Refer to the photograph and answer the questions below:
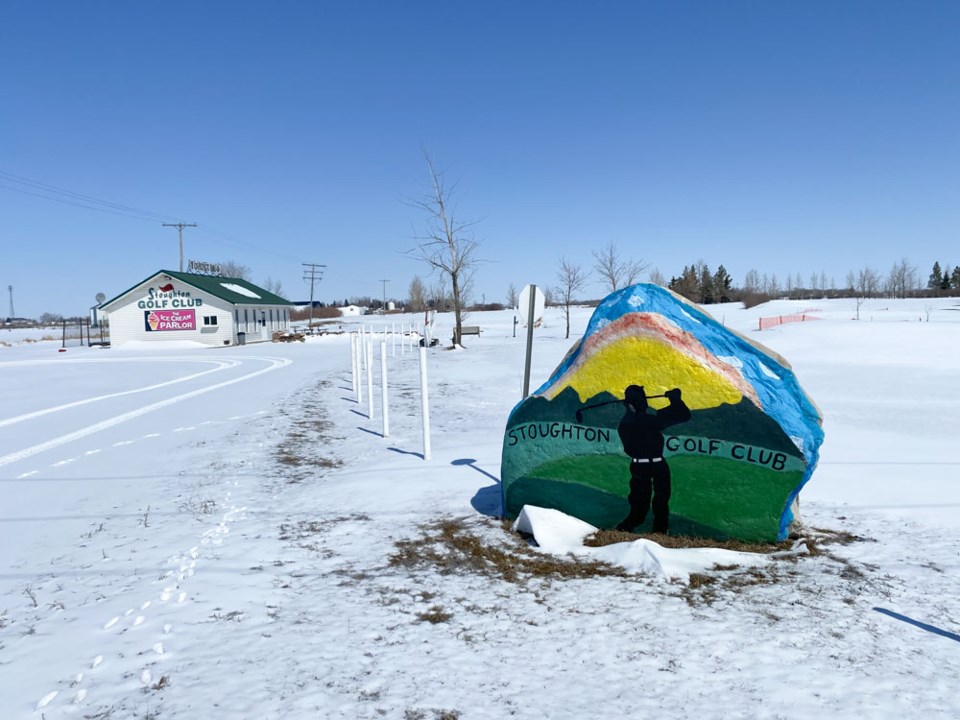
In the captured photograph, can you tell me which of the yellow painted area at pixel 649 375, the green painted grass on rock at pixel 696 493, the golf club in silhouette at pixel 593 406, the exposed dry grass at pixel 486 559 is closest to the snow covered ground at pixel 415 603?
the exposed dry grass at pixel 486 559

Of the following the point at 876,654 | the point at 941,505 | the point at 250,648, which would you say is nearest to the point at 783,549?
the point at 876,654

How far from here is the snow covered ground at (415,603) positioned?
285cm

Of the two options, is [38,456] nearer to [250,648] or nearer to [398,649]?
[250,648]

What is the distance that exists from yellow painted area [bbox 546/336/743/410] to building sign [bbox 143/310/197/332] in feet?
140

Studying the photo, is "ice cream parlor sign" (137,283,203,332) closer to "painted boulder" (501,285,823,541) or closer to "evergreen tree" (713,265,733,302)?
"painted boulder" (501,285,823,541)

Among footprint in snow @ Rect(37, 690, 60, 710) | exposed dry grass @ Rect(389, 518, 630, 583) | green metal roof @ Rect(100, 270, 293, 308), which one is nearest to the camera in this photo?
footprint in snow @ Rect(37, 690, 60, 710)

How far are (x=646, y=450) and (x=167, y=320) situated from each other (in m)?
44.4

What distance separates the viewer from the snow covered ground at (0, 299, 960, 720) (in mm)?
2850

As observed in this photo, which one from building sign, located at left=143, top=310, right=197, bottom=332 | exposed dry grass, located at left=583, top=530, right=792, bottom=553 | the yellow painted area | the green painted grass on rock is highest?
building sign, located at left=143, top=310, right=197, bottom=332

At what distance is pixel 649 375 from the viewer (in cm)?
486

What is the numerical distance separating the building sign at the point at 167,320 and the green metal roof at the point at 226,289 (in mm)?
2051

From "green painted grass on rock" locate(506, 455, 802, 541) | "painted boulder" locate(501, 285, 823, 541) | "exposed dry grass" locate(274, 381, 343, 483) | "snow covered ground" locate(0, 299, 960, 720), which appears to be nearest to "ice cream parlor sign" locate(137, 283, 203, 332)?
"exposed dry grass" locate(274, 381, 343, 483)

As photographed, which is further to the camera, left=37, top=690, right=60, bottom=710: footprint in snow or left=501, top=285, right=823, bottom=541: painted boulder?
left=501, top=285, right=823, bottom=541: painted boulder

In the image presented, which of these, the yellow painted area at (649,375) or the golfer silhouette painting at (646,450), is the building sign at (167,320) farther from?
the golfer silhouette painting at (646,450)
